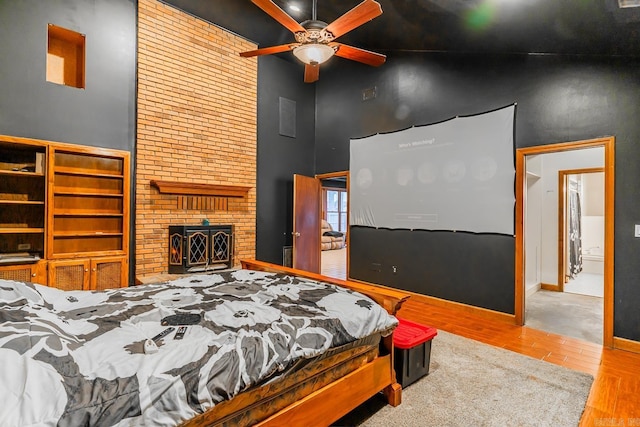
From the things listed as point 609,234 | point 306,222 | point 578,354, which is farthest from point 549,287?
point 306,222

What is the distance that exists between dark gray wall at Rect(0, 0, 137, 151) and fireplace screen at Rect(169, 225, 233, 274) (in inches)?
53.7

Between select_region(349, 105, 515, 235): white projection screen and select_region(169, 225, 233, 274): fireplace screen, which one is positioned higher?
select_region(349, 105, 515, 235): white projection screen

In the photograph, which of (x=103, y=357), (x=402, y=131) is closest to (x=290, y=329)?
(x=103, y=357)

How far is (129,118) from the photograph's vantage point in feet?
14.1


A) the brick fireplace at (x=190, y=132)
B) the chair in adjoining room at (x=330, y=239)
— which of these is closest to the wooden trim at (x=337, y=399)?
the brick fireplace at (x=190, y=132)

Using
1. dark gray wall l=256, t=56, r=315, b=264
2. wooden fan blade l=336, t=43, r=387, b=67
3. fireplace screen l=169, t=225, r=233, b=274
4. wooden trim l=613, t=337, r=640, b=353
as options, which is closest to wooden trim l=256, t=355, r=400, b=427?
wooden trim l=613, t=337, r=640, b=353

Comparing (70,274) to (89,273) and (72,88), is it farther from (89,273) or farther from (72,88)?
(72,88)

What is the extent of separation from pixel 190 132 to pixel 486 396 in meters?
4.66

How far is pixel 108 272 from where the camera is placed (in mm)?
4016

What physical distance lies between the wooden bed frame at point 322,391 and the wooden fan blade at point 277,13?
86.4 inches

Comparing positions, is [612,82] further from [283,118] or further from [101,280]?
[101,280]

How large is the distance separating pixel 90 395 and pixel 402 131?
190 inches

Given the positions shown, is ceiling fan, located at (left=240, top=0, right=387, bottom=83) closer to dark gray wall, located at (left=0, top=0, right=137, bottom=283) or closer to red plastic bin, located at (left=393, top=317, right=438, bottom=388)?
dark gray wall, located at (left=0, top=0, right=137, bottom=283)

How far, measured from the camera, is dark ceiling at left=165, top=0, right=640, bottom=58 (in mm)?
2742
